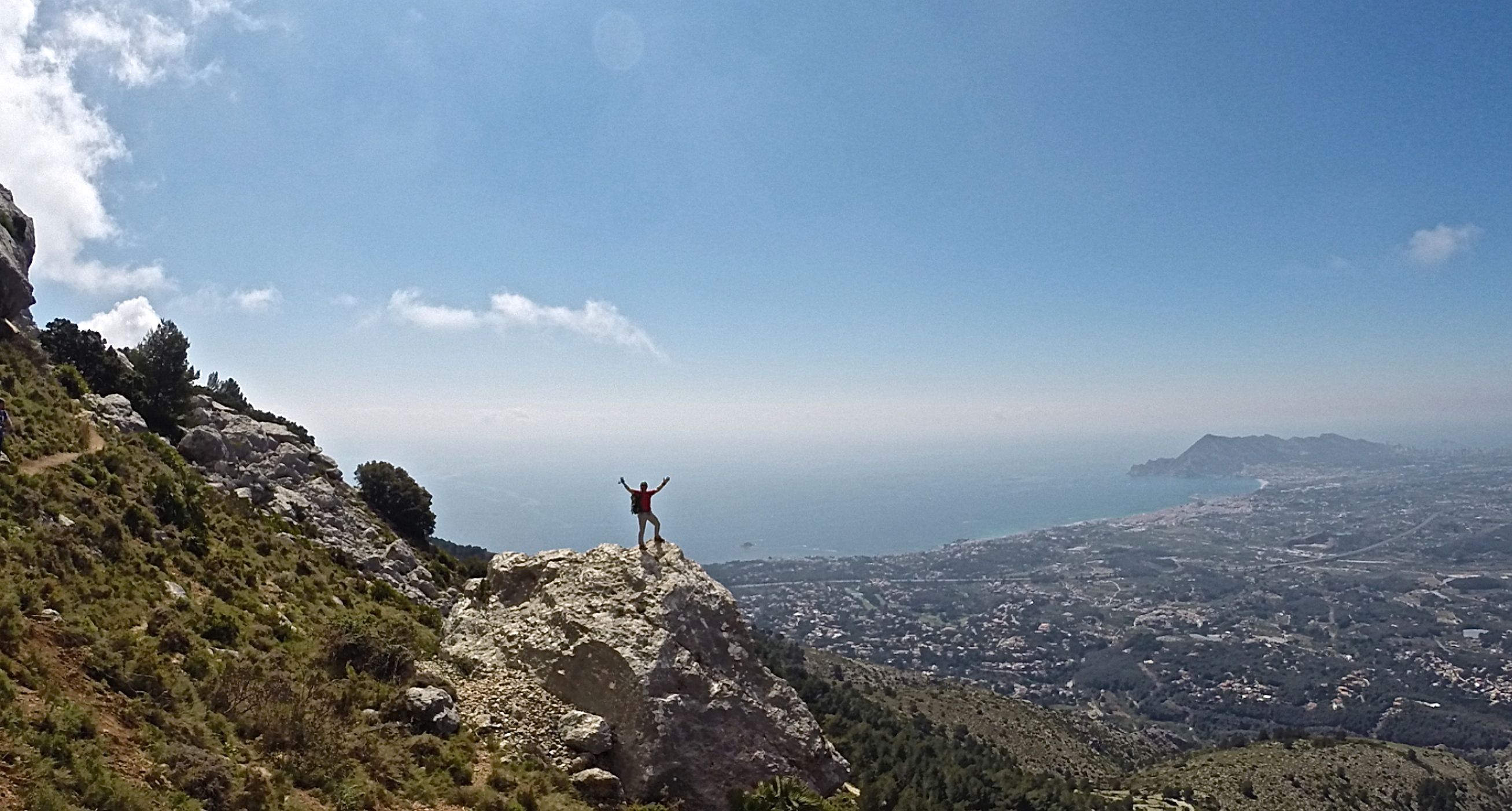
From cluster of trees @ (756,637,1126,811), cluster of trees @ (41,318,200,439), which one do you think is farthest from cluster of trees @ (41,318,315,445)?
cluster of trees @ (756,637,1126,811)

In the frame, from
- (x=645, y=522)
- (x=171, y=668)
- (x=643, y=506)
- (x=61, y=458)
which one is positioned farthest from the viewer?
(x=61, y=458)

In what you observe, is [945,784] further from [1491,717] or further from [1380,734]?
[1491,717]

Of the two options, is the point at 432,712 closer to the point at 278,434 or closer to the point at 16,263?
the point at 278,434

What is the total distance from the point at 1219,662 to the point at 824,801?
144 meters

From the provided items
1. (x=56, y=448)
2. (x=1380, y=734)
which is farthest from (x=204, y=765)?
(x=1380, y=734)

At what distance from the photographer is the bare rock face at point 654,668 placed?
44.8 ft

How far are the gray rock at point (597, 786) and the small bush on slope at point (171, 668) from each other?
0.82 m

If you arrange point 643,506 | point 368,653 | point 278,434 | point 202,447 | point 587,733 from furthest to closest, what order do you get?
point 278,434 → point 202,447 → point 643,506 → point 368,653 → point 587,733

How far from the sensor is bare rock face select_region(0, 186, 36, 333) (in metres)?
29.8

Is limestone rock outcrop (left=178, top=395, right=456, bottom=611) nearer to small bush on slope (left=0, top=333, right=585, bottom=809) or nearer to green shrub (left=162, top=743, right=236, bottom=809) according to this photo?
small bush on slope (left=0, top=333, right=585, bottom=809)

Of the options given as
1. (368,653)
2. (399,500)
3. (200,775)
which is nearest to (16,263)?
(399,500)

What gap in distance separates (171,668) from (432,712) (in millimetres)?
4312

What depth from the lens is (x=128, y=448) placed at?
72.6ft

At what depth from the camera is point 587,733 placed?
44.5ft
